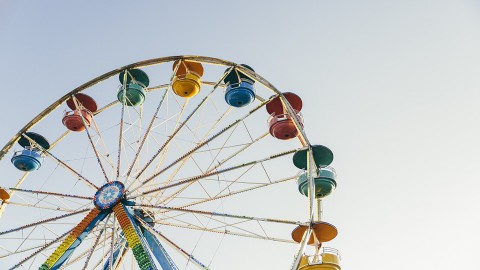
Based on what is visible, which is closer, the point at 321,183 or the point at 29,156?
the point at 321,183

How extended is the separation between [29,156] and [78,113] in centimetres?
182

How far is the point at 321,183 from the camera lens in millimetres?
12141

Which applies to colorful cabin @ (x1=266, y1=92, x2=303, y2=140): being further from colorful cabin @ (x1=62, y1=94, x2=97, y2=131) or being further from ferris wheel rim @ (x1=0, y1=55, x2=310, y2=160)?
colorful cabin @ (x1=62, y1=94, x2=97, y2=131)

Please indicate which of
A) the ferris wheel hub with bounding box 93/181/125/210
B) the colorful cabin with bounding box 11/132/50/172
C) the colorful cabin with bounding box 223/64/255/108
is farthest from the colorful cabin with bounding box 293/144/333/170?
the colorful cabin with bounding box 11/132/50/172

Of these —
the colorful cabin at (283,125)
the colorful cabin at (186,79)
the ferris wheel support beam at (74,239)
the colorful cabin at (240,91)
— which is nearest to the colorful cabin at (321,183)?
the colorful cabin at (283,125)

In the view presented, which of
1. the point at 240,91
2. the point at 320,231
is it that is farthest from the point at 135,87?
the point at 320,231

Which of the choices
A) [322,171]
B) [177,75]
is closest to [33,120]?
[177,75]

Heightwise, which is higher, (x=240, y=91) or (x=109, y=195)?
(x=240, y=91)

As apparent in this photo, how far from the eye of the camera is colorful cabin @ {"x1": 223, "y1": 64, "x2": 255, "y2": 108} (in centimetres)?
1316

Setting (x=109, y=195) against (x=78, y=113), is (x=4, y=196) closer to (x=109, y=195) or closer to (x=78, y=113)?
(x=78, y=113)

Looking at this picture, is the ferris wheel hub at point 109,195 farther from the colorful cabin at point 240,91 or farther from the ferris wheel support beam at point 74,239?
the colorful cabin at point 240,91

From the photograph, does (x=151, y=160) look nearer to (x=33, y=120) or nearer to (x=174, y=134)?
(x=174, y=134)

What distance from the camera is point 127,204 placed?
37.2 ft

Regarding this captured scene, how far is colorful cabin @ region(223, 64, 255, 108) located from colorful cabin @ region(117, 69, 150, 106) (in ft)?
8.82
